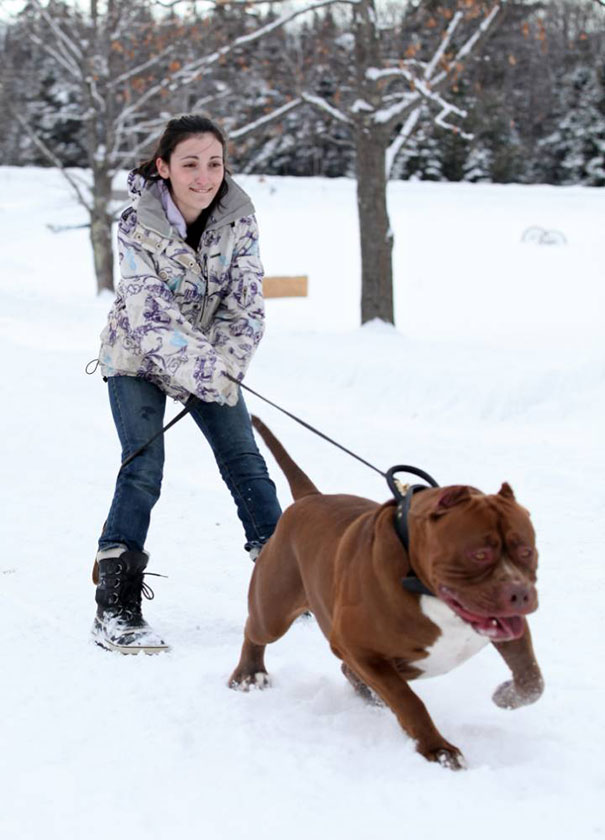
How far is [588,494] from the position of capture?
6.14 meters

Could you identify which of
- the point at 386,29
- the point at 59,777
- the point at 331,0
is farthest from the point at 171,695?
the point at 386,29

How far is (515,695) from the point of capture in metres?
2.80

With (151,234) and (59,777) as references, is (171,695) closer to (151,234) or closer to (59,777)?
(59,777)

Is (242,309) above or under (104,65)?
under

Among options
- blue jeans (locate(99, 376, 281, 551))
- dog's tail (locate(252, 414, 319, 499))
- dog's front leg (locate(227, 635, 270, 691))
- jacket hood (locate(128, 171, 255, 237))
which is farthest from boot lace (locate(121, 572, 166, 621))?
jacket hood (locate(128, 171, 255, 237))

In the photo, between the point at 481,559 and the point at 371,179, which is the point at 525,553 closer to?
the point at 481,559

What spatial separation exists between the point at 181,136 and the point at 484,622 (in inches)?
88.5

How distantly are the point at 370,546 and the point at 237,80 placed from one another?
20727 mm

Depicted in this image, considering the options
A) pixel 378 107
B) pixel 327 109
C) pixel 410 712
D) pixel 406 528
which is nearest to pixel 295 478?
pixel 406 528

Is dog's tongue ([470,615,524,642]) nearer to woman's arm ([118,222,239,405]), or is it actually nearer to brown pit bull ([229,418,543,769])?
brown pit bull ([229,418,543,769])

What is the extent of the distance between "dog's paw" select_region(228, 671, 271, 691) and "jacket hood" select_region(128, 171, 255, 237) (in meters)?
1.62

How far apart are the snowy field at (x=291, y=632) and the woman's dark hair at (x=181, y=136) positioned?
1737 mm

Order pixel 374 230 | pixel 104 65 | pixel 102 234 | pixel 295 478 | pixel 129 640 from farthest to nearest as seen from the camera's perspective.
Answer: pixel 104 65 < pixel 102 234 < pixel 374 230 < pixel 129 640 < pixel 295 478

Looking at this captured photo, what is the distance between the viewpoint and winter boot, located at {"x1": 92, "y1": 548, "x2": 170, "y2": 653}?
149 inches
